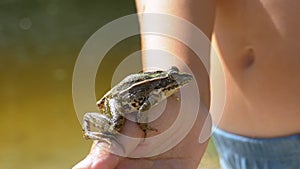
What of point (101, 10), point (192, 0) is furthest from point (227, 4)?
point (101, 10)

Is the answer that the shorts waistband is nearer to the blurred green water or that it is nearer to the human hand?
the human hand

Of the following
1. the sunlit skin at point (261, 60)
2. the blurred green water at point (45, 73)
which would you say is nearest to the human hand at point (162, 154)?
the sunlit skin at point (261, 60)

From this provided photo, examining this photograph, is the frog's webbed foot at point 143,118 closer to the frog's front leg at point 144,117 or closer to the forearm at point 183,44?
the frog's front leg at point 144,117

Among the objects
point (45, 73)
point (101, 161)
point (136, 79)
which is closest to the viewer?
point (101, 161)

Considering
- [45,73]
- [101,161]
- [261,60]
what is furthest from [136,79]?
[45,73]

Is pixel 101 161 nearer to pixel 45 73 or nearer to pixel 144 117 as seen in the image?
pixel 144 117

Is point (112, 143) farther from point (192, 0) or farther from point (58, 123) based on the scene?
point (58, 123)

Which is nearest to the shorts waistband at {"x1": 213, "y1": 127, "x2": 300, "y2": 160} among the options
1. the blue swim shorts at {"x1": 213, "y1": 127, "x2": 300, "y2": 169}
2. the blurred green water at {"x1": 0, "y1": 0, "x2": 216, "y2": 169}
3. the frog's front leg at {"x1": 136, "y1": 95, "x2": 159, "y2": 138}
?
the blue swim shorts at {"x1": 213, "y1": 127, "x2": 300, "y2": 169}
